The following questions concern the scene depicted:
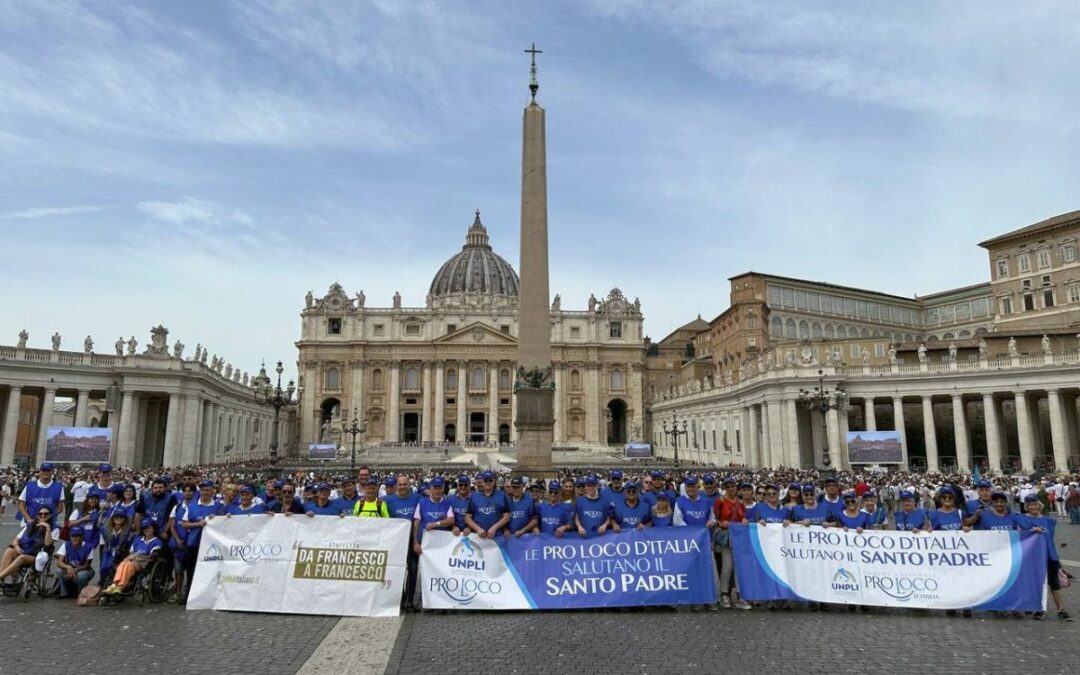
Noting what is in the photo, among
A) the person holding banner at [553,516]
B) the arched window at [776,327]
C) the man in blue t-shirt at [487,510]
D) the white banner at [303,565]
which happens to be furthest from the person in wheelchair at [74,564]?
the arched window at [776,327]

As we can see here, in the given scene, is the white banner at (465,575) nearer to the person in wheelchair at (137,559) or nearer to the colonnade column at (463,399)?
the person in wheelchair at (137,559)

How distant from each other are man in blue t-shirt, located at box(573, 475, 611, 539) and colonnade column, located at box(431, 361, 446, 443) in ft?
222

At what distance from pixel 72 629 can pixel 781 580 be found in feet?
26.4

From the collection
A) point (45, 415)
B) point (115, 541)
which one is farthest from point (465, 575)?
point (45, 415)

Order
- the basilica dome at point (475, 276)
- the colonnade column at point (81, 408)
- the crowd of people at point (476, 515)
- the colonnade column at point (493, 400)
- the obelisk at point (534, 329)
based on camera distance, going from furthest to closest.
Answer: the basilica dome at point (475, 276)
the colonnade column at point (493, 400)
the colonnade column at point (81, 408)
the obelisk at point (534, 329)
the crowd of people at point (476, 515)

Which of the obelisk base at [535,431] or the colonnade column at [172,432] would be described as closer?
the obelisk base at [535,431]

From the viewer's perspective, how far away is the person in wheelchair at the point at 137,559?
8156 mm

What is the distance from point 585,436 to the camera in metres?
78.0

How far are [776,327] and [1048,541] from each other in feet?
180

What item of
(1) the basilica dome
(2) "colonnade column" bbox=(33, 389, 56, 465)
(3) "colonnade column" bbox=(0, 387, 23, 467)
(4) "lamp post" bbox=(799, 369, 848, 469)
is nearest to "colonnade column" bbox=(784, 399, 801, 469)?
(4) "lamp post" bbox=(799, 369, 848, 469)

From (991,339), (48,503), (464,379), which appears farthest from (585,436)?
(48,503)

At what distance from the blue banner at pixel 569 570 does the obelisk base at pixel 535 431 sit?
32.0 feet

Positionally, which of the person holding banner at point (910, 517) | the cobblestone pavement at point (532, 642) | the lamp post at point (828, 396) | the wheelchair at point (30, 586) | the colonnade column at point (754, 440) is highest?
the lamp post at point (828, 396)

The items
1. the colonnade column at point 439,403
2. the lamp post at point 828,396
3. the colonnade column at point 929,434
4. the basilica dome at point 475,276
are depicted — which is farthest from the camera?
the basilica dome at point 475,276
